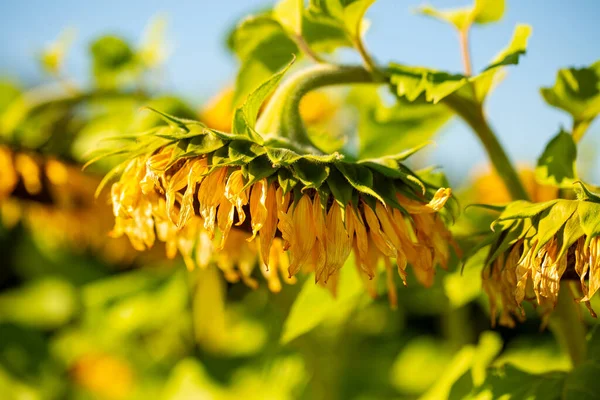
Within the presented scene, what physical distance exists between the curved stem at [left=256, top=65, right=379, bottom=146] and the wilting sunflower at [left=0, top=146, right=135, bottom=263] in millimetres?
758

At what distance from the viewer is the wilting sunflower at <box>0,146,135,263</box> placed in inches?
69.6

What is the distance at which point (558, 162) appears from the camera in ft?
3.24

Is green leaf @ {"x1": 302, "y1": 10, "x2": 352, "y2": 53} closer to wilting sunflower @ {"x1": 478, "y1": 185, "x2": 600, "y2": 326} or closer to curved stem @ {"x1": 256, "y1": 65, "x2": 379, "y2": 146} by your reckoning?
curved stem @ {"x1": 256, "y1": 65, "x2": 379, "y2": 146}

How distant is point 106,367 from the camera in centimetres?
253

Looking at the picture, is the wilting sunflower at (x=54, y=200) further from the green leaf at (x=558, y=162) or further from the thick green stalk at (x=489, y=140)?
the green leaf at (x=558, y=162)

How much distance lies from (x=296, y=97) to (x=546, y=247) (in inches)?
16.2

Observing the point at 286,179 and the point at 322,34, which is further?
the point at 322,34

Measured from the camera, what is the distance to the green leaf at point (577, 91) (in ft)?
3.50

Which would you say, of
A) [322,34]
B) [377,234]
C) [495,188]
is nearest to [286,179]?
[377,234]

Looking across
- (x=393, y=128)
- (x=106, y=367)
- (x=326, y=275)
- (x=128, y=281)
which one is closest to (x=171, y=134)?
(x=326, y=275)

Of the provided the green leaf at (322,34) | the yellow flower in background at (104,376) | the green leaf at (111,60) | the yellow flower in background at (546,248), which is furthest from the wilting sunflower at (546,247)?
the yellow flower in background at (104,376)

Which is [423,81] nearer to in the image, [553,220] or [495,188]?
[553,220]

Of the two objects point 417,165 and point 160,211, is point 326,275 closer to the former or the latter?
point 160,211

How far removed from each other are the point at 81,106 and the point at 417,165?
3.46ft
